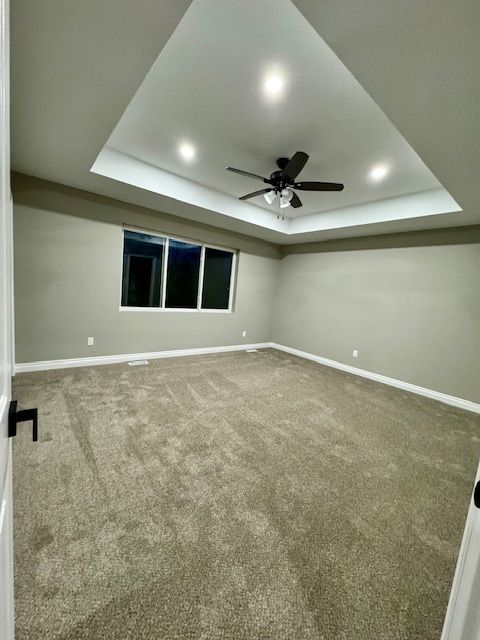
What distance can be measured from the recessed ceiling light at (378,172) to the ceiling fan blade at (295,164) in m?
1.02

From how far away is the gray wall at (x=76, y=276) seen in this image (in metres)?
3.21

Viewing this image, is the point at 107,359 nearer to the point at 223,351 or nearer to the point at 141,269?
the point at 141,269

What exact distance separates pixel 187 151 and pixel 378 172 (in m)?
2.10

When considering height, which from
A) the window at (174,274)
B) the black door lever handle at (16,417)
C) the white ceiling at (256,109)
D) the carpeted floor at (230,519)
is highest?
the white ceiling at (256,109)

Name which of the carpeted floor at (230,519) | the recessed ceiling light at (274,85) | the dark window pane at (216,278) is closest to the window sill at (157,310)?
the dark window pane at (216,278)

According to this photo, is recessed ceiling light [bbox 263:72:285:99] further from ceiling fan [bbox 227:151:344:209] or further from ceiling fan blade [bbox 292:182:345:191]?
ceiling fan blade [bbox 292:182:345:191]

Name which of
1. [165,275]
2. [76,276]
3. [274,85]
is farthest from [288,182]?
[76,276]

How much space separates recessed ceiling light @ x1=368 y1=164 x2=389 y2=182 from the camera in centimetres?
275

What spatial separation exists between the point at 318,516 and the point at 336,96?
2787 mm

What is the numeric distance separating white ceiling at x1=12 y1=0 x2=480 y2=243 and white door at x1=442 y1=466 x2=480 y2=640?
5.73ft

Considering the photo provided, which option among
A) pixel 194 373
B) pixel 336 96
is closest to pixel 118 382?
pixel 194 373

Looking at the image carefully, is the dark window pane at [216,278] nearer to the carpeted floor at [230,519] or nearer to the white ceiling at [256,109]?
the white ceiling at [256,109]

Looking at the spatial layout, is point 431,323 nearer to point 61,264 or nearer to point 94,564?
point 94,564

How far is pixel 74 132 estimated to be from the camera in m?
2.15
